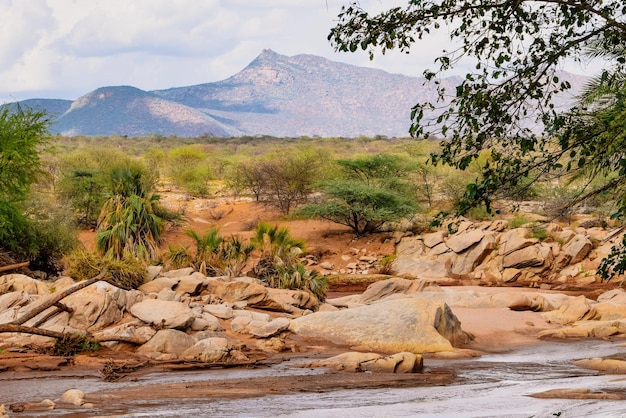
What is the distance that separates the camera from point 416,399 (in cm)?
1130

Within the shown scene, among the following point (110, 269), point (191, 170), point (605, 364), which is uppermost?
point (191, 170)

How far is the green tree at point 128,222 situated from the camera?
26.2 m

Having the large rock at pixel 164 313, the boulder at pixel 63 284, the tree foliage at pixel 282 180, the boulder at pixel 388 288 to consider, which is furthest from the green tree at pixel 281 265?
the tree foliage at pixel 282 180

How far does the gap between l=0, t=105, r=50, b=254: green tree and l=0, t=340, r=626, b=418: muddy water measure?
1091 centimetres

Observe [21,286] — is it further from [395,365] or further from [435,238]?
[435,238]

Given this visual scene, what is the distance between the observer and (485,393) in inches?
466

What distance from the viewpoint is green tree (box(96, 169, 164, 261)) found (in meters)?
26.2

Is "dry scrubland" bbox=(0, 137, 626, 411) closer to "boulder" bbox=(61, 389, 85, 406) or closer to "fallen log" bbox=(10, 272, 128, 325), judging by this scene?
"boulder" bbox=(61, 389, 85, 406)

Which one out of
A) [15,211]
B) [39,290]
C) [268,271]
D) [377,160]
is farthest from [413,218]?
[39,290]

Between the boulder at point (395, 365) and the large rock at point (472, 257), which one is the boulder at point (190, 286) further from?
the large rock at point (472, 257)

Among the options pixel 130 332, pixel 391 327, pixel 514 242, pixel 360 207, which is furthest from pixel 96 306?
pixel 360 207

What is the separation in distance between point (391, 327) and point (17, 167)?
11943 millimetres

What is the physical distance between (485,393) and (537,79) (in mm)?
6120

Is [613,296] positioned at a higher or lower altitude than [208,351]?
lower
